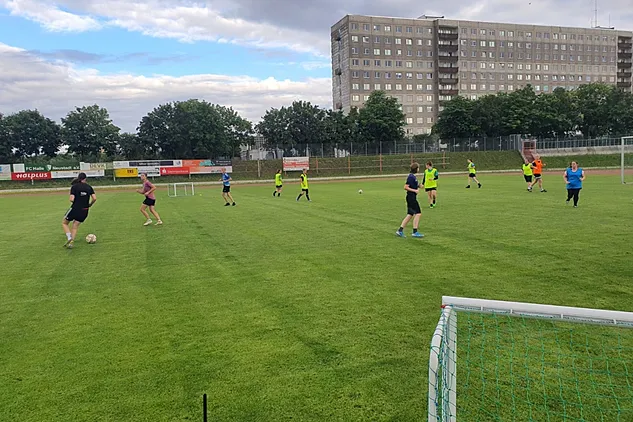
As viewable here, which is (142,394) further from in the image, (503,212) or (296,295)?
(503,212)

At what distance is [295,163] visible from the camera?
60.0 m

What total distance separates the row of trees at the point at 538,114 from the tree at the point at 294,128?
64.8 feet

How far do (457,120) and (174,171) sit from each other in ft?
137

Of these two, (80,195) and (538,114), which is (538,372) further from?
(538,114)

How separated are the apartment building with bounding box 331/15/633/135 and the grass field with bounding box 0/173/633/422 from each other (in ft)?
306

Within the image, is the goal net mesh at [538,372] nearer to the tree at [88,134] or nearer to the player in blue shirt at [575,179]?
the player in blue shirt at [575,179]

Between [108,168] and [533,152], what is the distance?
175 ft

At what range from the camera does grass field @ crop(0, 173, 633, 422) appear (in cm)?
430

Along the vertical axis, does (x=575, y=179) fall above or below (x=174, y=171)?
below

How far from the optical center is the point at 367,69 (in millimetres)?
102562

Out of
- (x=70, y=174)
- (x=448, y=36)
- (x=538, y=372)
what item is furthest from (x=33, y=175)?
(x=448, y=36)

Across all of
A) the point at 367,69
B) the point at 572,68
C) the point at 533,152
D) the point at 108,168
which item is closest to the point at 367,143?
the point at 533,152

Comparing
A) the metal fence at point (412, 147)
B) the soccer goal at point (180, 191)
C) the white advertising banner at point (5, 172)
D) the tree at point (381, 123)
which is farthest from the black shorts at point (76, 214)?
the tree at point (381, 123)

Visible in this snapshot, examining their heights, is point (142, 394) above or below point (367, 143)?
below
